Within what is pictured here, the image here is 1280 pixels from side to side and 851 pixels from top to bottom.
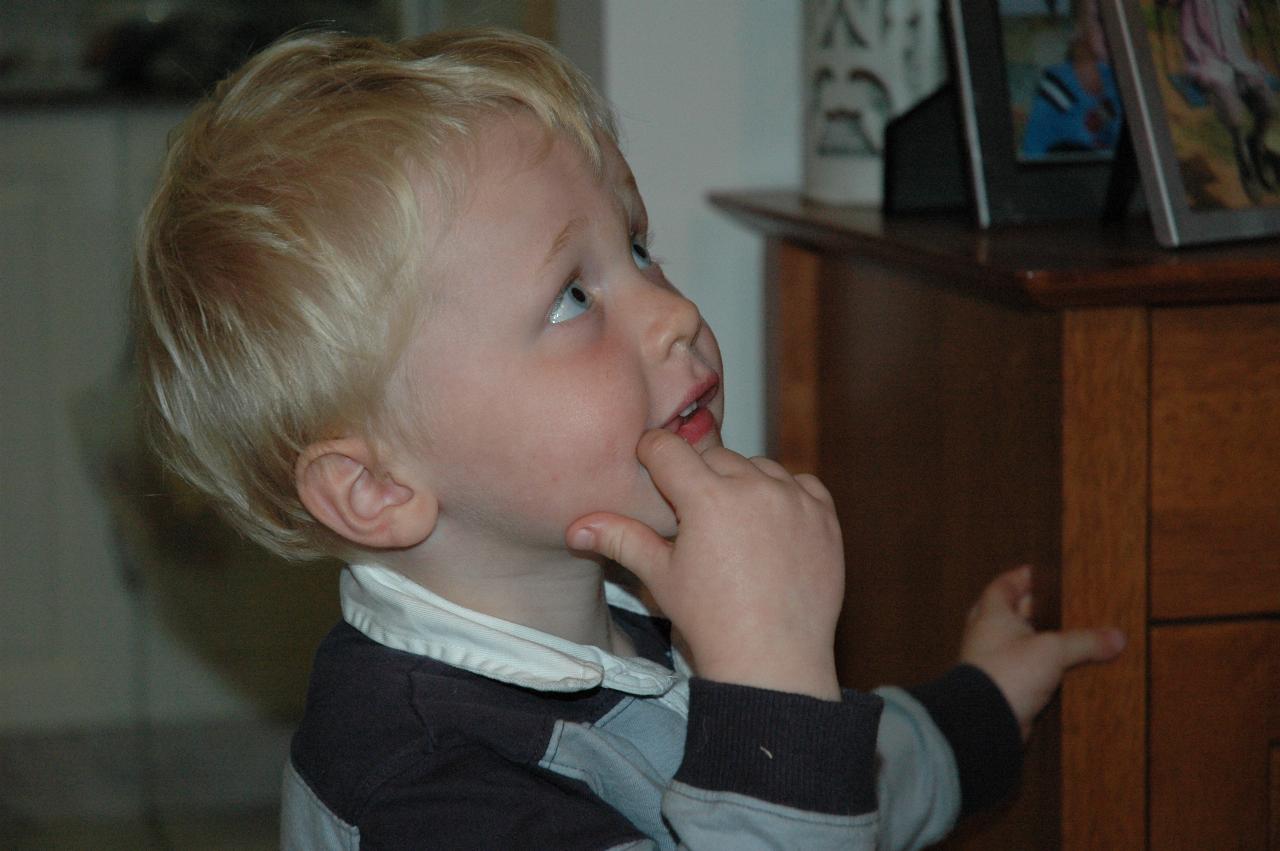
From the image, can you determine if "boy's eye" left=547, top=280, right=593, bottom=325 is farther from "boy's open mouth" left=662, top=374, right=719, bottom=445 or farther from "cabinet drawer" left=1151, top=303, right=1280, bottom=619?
"cabinet drawer" left=1151, top=303, right=1280, bottom=619

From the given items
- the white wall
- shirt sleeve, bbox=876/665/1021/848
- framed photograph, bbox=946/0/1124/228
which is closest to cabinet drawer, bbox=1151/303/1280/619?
shirt sleeve, bbox=876/665/1021/848

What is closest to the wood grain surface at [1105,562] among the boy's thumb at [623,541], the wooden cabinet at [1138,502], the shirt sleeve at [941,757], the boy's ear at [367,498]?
the wooden cabinet at [1138,502]

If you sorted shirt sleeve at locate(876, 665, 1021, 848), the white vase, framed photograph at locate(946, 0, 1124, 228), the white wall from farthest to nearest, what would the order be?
the white wall → the white vase → framed photograph at locate(946, 0, 1124, 228) → shirt sleeve at locate(876, 665, 1021, 848)

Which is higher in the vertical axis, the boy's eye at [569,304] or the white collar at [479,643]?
the boy's eye at [569,304]

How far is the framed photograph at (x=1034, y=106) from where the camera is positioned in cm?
105

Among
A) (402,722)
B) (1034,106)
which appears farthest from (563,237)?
(1034,106)

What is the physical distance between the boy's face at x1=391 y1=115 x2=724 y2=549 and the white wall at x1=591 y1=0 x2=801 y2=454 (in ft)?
1.82

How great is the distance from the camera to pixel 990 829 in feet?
3.24

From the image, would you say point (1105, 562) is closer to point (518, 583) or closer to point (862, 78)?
point (518, 583)

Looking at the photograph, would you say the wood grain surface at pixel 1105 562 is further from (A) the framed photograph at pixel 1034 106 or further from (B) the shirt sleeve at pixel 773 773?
(A) the framed photograph at pixel 1034 106

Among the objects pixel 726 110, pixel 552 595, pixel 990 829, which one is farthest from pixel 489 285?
pixel 726 110

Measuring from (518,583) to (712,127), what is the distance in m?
0.64

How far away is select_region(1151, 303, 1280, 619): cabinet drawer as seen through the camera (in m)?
0.78

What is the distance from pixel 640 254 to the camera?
821 mm
